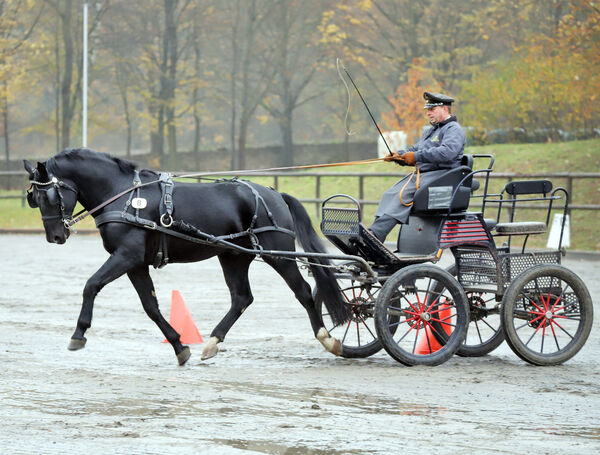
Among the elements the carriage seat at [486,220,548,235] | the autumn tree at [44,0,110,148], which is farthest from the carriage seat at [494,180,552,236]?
the autumn tree at [44,0,110,148]

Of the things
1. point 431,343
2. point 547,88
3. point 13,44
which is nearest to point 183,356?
point 431,343

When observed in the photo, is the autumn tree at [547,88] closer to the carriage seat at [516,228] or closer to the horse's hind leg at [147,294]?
the carriage seat at [516,228]

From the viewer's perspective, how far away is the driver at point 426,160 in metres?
8.94

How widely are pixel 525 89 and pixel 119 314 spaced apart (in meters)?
20.0

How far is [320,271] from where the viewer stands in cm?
912

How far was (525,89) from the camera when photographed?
29.3 m

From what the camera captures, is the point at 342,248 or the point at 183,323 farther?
the point at 183,323

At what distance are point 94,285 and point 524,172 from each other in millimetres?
17785

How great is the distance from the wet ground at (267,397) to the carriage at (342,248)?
14.2 inches

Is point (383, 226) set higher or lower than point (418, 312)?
higher

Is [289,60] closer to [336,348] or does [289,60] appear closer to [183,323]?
[183,323]

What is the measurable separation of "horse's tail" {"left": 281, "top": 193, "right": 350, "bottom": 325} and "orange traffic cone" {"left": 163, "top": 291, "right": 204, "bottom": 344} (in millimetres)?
1227

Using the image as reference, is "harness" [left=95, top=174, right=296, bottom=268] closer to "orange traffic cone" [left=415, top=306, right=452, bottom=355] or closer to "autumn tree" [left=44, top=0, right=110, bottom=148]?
"orange traffic cone" [left=415, top=306, right=452, bottom=355]

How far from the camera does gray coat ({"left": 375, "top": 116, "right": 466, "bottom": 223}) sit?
351 inches
